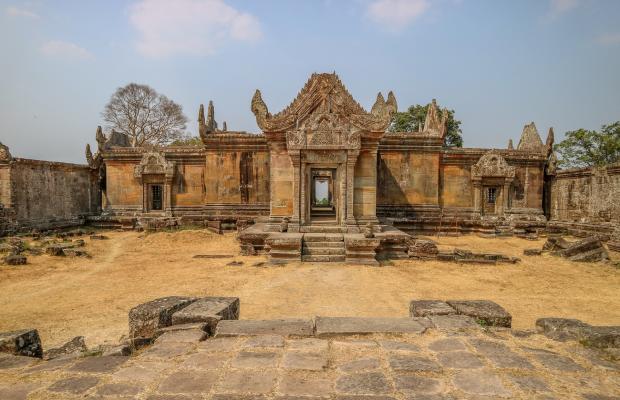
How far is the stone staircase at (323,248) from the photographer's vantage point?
10938mm

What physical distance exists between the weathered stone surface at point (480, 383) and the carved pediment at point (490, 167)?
16.9 meters

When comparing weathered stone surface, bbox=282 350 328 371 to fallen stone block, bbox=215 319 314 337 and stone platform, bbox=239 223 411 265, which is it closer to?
fallen stone block, bbox=215 319 314 337

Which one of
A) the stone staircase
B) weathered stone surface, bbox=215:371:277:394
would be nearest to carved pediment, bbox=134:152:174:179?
the stone staircase

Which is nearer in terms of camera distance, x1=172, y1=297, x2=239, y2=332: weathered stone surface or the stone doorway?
x1=172, y1=297, x2=239, y2=332: weathered stone surface

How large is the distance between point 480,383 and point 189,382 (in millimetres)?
2394

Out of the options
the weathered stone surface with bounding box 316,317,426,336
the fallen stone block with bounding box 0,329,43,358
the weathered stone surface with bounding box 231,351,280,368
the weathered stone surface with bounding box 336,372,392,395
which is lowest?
the fallen stone block with bounding box 0,329,43,358

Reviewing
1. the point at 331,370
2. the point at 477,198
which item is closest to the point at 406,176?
the point at 477,198

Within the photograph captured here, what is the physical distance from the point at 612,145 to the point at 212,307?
3361 cm

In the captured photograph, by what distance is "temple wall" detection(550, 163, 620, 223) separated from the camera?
49.8 ft

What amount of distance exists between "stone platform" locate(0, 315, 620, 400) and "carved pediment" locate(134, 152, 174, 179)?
1629 cm

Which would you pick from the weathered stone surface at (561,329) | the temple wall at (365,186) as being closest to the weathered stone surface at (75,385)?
the weathered stone surface at (561,329)

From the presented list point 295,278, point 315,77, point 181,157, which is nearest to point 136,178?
point 181,157

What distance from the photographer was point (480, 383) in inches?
115

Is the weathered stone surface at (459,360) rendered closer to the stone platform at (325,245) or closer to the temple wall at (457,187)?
the stone platform at (325,245)
